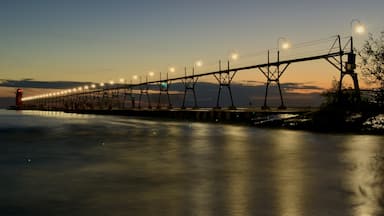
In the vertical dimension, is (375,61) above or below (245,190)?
above

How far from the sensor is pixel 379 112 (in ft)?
161

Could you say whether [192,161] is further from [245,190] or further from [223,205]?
[223,205]

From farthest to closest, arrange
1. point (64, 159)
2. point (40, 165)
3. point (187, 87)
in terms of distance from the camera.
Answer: point (187, 87) < point (64, 159) < point (40, 165)

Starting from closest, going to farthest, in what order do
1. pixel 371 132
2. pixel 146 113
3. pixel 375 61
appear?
pixel 371 132 < pixel 375 61 < pixel 146 113

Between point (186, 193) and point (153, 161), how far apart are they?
9.27 m

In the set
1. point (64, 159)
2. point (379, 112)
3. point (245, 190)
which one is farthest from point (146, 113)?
point (245, 190)

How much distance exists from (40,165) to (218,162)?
7.75 meters

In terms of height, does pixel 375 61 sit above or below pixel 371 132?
above

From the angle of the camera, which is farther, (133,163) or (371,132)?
(371,132)

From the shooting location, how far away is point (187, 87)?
121m

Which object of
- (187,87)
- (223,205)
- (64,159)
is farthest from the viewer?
(187,87)

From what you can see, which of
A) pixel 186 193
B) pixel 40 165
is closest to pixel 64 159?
pixel 40 165

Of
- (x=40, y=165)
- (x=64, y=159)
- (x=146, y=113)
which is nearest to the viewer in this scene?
(x=40, y=165)

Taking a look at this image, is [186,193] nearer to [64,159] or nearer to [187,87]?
[64,159]
